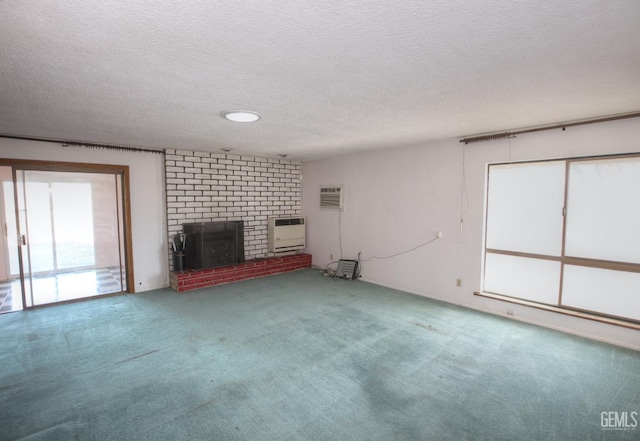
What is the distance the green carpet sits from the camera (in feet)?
6.36

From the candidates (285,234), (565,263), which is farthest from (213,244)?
(565,263)

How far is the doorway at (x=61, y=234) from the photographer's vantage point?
408 centimetres

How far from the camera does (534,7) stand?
131 cm

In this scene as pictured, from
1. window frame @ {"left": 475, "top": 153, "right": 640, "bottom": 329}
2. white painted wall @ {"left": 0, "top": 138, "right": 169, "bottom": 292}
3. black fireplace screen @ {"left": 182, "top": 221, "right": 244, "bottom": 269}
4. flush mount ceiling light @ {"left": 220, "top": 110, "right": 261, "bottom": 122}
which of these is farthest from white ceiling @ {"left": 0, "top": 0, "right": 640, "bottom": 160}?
black fireplace screen @ {"left": 182, "top": 221, "right": 244, "bottom": 269}

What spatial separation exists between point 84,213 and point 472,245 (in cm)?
724

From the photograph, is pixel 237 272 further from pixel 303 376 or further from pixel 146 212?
pixel 303 376

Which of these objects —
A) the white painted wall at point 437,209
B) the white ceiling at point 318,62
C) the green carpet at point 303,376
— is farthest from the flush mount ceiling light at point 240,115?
the white painted wall at point 437,209

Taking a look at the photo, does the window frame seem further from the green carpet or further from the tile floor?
the tile floor

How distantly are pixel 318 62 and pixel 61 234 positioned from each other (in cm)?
654

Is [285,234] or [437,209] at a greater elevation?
[437,209]

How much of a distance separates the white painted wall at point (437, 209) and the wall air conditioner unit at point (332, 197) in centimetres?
13

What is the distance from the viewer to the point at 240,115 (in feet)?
9.57

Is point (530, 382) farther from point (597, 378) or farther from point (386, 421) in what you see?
point (386, 421)

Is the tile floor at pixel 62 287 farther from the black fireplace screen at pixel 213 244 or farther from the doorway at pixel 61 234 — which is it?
the black fireplace screen at pixel 213 244
